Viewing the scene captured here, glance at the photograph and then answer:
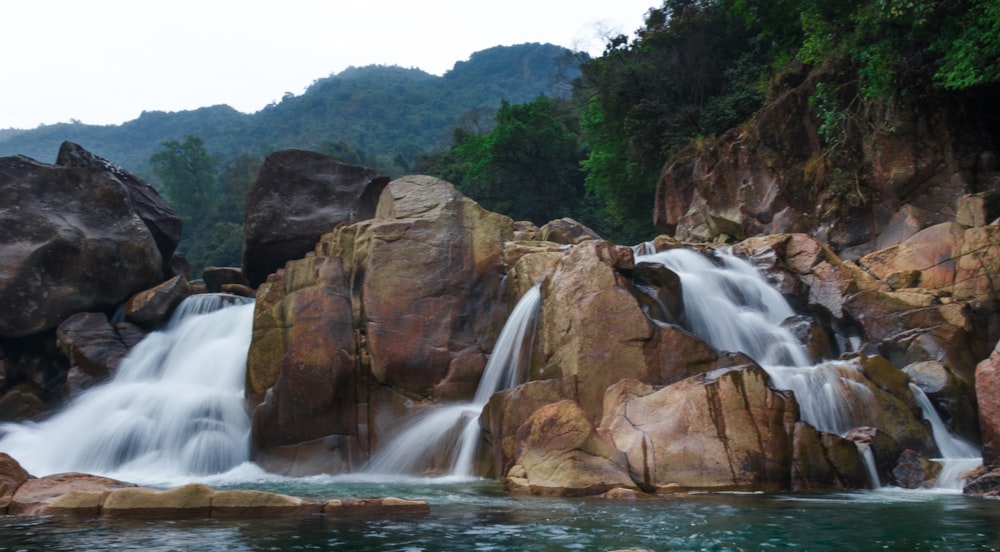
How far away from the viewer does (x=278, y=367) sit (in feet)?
51.9

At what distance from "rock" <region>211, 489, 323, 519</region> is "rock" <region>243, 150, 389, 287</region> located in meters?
15.8

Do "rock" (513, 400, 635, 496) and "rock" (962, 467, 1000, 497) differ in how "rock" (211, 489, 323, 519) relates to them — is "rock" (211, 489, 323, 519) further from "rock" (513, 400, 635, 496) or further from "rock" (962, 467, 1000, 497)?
"rock" (962, 467, 1000, 497)

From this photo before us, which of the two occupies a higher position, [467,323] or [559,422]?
[467,323]

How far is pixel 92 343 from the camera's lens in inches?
792

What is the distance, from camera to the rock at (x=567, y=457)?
32.9ft

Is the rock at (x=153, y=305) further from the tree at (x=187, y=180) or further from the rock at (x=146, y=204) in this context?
the tree at (x=187, y=180)

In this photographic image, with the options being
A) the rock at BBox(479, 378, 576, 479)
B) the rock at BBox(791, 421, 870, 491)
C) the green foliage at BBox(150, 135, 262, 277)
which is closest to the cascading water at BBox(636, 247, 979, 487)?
the rock at BBox(791, 421, 870, 491)

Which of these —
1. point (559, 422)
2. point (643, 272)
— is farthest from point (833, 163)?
point (559, 422)

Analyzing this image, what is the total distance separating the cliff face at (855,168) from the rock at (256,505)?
49.0 ft

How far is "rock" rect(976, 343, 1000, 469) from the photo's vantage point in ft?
34.9

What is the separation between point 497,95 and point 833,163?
115709 mm

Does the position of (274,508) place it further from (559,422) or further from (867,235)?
(867,235)

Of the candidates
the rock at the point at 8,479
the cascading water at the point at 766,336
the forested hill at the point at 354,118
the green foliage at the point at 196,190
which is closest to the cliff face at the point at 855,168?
the cascading water at the point at 766,336

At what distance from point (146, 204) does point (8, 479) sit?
1728 cm
